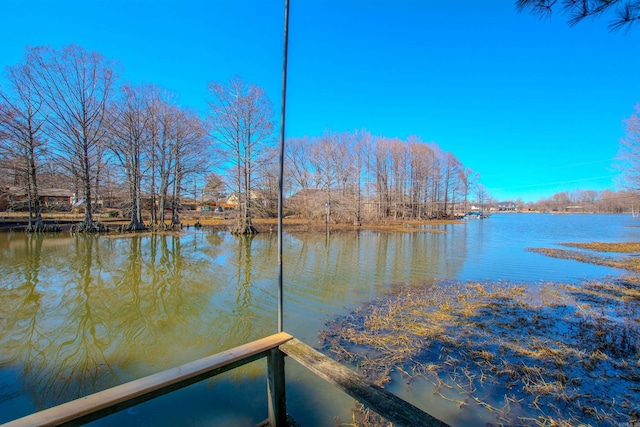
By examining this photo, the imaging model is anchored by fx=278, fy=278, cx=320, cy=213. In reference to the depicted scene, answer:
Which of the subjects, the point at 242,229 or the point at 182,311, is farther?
the point at 242,229

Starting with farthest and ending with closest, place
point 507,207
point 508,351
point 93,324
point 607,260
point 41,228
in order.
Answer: point 507,207
point 41,228
point 607,260
point 93,324
point 508,351

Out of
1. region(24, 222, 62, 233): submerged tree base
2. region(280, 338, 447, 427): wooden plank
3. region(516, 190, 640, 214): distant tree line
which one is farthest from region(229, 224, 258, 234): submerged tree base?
region(516, 190, 640, 214): distant tree line

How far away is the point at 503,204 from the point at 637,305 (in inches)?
4927

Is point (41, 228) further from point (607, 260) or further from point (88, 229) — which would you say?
point (607, 260)

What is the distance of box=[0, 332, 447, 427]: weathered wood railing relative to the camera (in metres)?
1.22

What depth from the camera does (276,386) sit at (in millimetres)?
2059

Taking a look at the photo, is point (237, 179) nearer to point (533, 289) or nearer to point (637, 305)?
point (533, 289)

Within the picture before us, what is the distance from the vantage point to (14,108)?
16.2 meters

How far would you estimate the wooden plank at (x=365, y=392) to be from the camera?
125 cm

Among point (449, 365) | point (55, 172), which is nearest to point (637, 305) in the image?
point (449, 365)

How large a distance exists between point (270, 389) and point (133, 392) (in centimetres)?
101

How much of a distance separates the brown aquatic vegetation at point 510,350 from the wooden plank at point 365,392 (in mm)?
1132

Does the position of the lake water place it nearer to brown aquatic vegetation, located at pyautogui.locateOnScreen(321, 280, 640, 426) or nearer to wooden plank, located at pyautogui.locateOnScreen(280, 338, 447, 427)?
brown aquatic vegetation, located at pyautogui.locateOnScreen(321, 280, 640, 426)

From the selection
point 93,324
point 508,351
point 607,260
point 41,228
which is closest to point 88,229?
point 41,228
